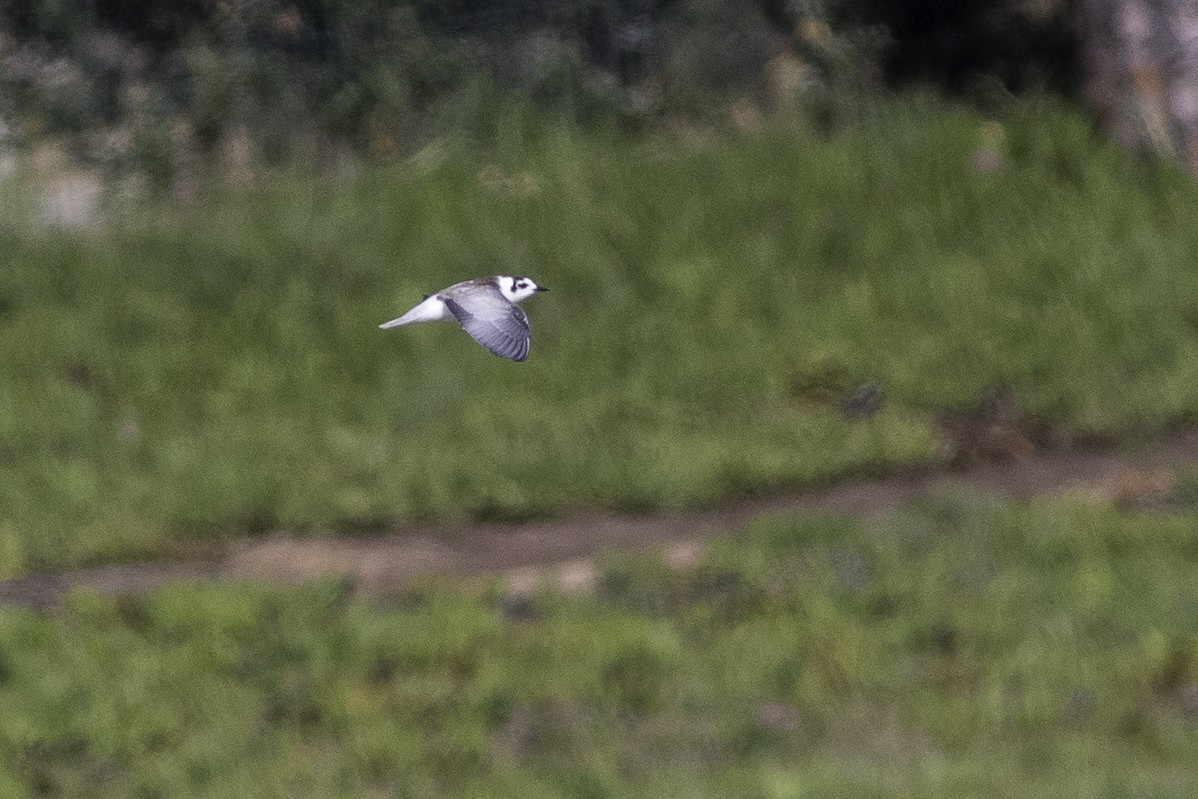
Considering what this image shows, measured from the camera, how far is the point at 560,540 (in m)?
6.85

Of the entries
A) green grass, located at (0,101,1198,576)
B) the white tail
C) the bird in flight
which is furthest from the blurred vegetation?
the white tail

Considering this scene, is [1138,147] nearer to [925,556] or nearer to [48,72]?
[925,556]

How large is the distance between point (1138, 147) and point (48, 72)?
17.1 feet

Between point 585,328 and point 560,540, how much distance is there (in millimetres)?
1445

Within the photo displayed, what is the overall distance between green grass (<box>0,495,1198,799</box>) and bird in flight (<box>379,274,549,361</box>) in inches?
78.7

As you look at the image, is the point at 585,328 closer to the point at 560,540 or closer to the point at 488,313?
the point at 560,540

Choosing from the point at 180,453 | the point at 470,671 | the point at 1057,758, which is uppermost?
the point at 1057,758

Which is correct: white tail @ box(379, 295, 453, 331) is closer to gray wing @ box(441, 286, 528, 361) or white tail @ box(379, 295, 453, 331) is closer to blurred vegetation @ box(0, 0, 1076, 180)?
gray wing @ box(441, 286, 528, 361)

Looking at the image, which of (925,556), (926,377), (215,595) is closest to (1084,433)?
(926,377)

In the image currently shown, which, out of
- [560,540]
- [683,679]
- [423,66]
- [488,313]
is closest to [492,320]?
[488,313]

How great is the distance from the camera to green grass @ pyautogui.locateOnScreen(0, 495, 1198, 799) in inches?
194

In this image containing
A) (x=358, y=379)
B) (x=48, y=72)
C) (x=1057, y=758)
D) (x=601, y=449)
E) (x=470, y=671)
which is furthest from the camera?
(x=48, y=72)

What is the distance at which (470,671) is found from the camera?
5648 millimetres

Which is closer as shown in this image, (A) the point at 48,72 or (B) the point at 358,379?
(B) the point at 358,379
